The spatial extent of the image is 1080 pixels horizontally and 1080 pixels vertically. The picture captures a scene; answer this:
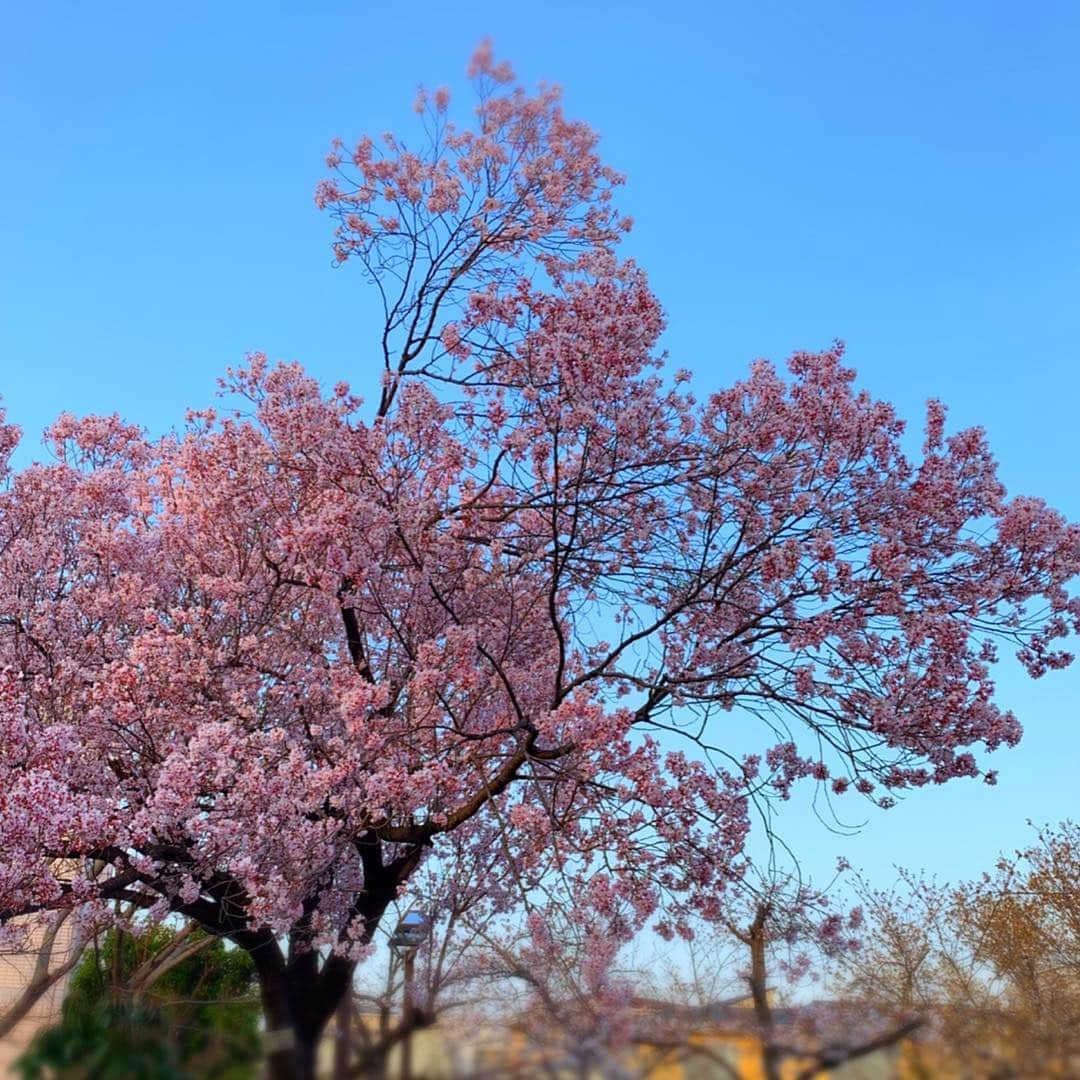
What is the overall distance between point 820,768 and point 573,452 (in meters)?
4.20

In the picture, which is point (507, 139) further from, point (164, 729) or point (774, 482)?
point (164, 729)

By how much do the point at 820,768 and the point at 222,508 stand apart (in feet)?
24.0

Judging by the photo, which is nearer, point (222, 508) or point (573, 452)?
point (573, 452)

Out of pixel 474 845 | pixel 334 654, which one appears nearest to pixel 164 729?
pixel 334 654

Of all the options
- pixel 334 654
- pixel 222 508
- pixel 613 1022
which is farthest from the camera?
pixel 334 654

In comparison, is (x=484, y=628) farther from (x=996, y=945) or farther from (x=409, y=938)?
(x=996, y=945)

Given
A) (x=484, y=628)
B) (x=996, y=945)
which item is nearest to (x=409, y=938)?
(x=484, y=628)

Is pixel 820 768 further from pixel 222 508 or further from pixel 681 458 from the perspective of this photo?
pixel 222 508

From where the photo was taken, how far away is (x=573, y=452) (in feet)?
39.9

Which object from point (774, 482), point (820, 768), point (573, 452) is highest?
point (573, 452)

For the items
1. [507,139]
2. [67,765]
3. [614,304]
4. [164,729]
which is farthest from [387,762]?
[507,139]

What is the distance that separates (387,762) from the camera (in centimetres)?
1130

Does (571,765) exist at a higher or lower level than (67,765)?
lower

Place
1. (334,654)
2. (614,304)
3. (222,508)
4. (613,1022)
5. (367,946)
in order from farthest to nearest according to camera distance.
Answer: (334,654) < (222,508) < (367,946) < (614,304) < (613,1022)
